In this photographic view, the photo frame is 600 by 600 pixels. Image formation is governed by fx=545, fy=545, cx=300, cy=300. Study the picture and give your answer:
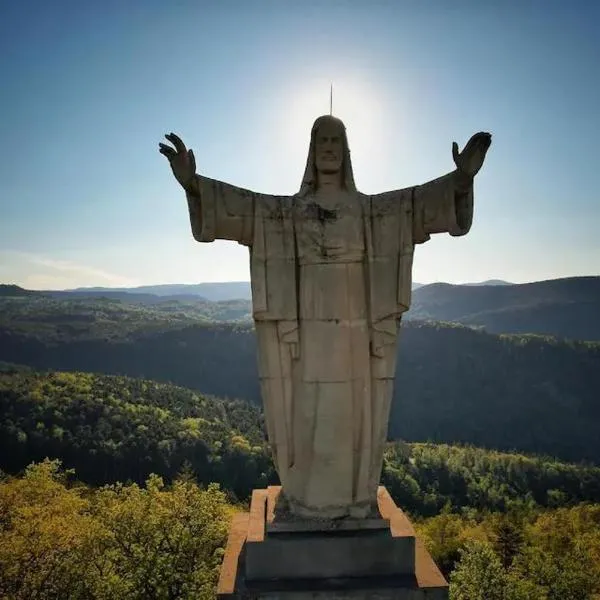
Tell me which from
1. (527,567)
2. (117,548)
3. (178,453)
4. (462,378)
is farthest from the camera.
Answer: (462,378)

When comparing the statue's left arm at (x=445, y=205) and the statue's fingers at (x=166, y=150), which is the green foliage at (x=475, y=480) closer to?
the statue's left arm at (x=445, y=205)

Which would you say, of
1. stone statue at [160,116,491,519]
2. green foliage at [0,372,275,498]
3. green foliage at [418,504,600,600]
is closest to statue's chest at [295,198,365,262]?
stone statue at [160,116,491,519]

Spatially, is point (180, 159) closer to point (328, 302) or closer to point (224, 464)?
point (328, 302)

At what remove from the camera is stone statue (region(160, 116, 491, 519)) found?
6.80 meters

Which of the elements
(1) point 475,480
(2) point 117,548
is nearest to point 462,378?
(1) point 475,480

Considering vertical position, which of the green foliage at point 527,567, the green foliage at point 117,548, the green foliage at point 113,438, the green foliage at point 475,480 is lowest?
the green foliage at point 475,480

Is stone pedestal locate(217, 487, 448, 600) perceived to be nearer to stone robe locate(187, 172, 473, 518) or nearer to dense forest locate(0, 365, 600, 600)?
stone robe locate(187, 172, 473, 518)

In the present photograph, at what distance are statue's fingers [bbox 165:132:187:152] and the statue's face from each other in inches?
69.3

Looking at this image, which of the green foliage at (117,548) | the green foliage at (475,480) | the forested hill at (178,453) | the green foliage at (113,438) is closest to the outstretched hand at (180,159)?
the green foliage at (117,548)

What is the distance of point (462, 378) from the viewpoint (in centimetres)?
18550

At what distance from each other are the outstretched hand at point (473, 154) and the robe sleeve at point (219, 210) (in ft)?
8.36

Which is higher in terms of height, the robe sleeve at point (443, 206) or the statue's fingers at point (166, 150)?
the statue's fingers at point (166, 150)

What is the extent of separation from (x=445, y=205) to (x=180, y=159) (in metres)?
3.34

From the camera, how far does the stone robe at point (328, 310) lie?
680cm
